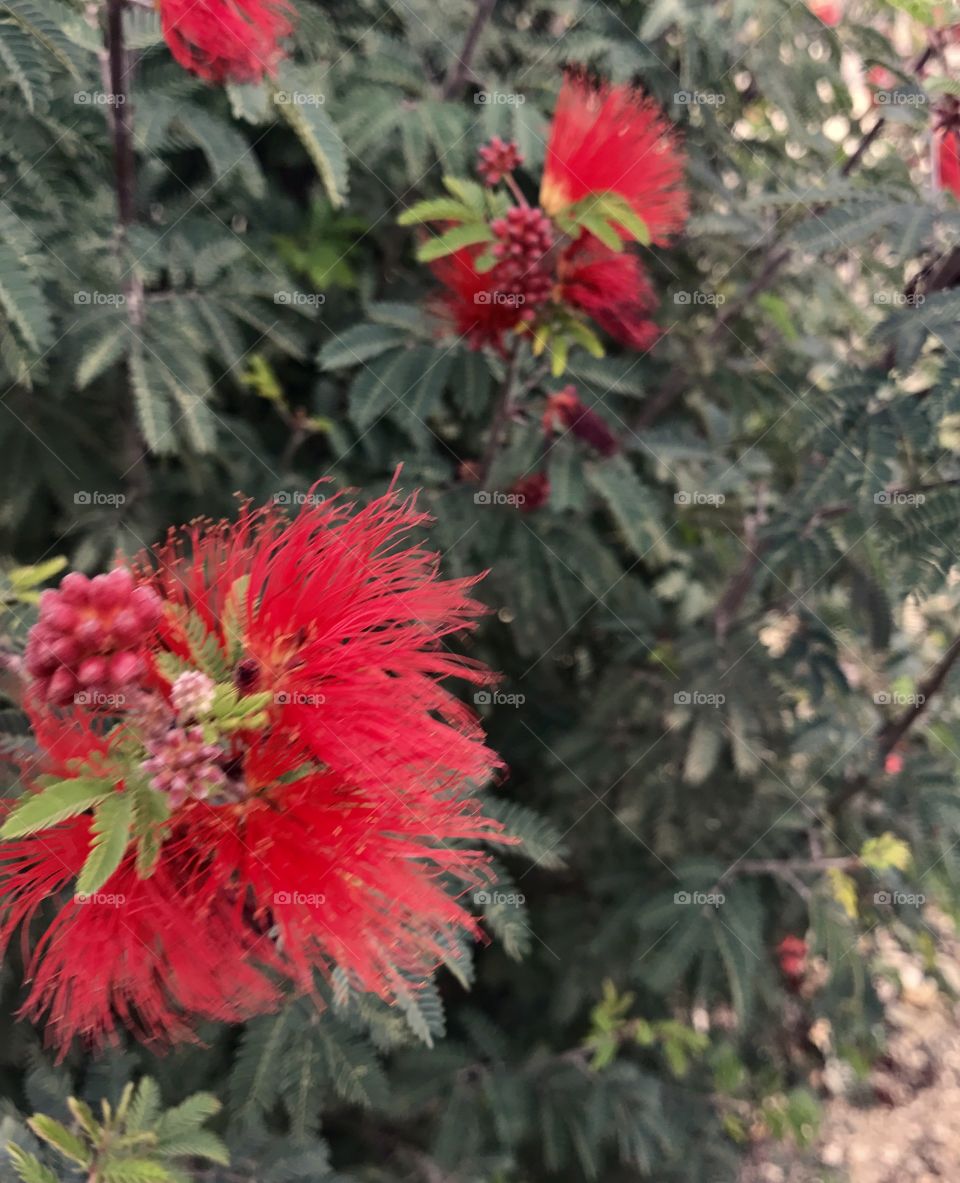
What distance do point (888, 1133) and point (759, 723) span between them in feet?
7.38

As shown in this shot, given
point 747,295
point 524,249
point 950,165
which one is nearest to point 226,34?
point 524,249

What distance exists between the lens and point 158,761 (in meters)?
0.91

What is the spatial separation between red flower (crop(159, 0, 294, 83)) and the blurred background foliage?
46 mm

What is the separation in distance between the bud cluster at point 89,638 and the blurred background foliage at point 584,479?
0.52m

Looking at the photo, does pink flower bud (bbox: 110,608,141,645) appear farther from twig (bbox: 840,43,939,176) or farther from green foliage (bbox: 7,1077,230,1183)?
twig (bbox: 840,43,939,176)

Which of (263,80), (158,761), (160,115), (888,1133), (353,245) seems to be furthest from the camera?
(888,1133)

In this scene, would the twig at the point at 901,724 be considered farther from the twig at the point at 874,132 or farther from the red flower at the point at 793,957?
the twig at the point at 874,132

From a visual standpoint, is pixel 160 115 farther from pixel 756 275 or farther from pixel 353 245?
pixel 756 275

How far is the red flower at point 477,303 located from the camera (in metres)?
1.61

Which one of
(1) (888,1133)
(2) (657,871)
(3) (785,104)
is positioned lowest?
(1) (888,1133)

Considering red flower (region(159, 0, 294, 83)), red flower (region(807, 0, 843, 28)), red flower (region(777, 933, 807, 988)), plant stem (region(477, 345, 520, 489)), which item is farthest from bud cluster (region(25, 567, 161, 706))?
red flower (region(807, 0, 843, 28))

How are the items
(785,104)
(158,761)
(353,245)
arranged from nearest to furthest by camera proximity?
1. (158,761)
2. (785,104)
3. (353,245)

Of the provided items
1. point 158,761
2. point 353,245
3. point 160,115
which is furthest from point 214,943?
point 353,245

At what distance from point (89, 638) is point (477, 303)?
1.05 meters
